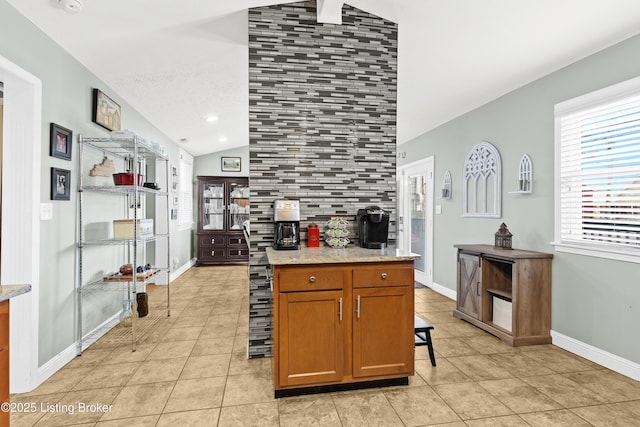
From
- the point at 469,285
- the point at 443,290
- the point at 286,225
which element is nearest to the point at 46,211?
the point at 286,225

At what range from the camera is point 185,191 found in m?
7.07

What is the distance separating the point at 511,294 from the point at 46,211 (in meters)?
3.87

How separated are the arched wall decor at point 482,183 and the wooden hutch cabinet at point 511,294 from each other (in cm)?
72

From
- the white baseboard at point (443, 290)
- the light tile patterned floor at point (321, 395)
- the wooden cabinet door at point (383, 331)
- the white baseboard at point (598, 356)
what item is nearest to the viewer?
the light tile patterned floor at point (321, 395)

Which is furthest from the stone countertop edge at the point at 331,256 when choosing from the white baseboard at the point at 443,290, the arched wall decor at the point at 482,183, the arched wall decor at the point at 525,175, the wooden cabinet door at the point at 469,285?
the white baseboard at the point at 443,290

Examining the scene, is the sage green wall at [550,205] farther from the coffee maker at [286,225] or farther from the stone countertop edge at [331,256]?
the coffee maker at [286,225]

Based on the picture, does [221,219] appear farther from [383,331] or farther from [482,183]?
[383,331]

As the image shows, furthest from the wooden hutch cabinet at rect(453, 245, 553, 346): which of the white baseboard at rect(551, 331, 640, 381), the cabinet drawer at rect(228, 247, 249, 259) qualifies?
the cabinet drawer at rect(228, 247, 249, 259)

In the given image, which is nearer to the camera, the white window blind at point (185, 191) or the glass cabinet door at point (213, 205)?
the white window blind at point (185, 191)

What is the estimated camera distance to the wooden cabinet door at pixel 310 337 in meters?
2.21

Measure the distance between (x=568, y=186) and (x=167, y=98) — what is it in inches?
171

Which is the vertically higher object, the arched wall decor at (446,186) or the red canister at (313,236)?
the arched wall decor at (446,186)

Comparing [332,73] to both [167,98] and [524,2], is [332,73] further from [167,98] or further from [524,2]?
[167,98]

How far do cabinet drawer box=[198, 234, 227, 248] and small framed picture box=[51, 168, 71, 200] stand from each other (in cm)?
465
